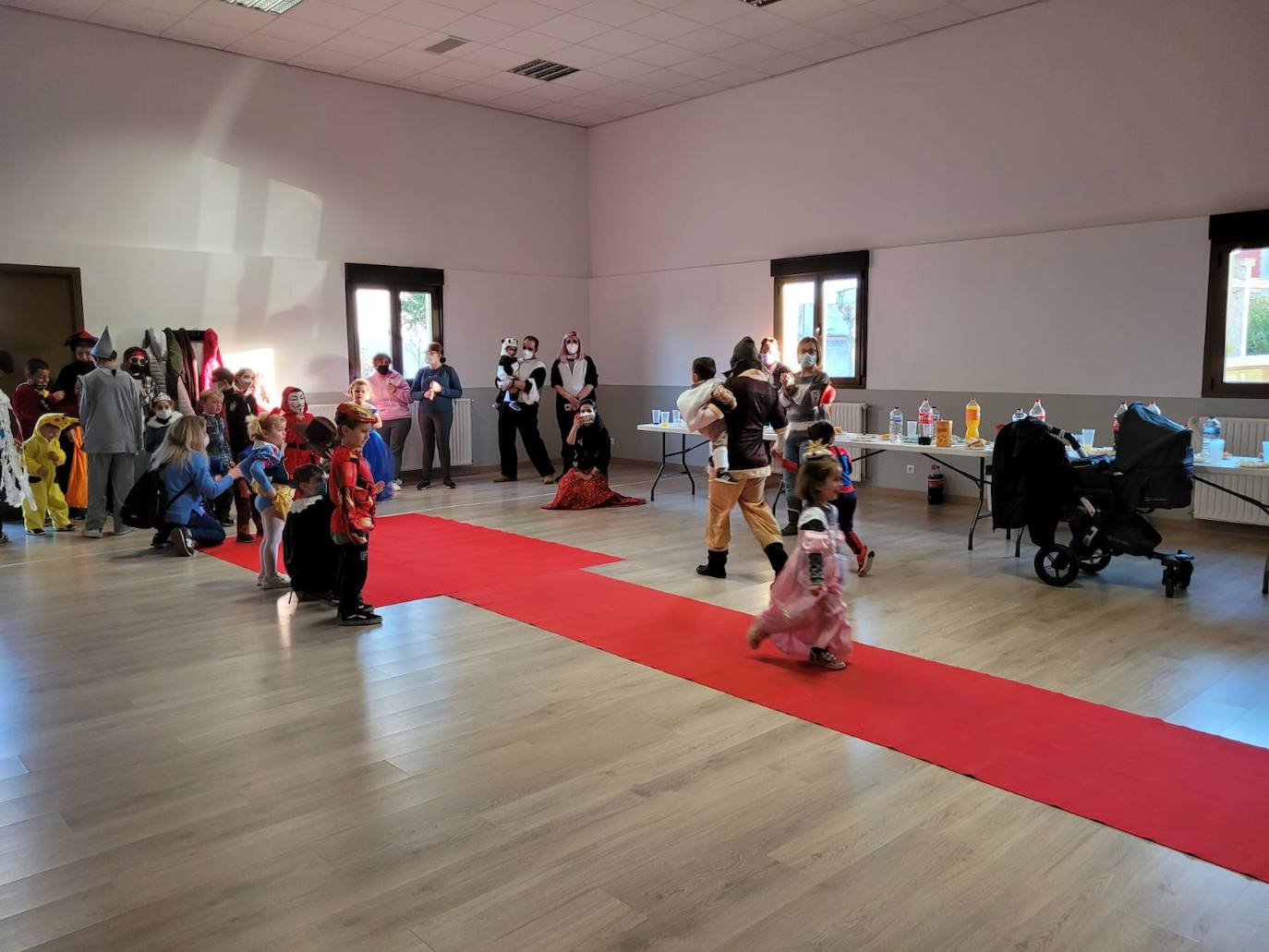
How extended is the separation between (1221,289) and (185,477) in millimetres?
7920

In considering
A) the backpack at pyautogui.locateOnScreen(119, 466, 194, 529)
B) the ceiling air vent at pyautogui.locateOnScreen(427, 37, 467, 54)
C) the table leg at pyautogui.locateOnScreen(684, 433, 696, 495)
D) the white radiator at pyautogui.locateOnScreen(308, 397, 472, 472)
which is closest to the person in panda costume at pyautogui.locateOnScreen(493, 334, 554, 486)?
the white radiator at pyautogui.locateOnScreen(308, 397, 472, 472)

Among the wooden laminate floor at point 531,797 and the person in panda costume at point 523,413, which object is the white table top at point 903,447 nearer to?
the wooden laminate floor at point 531,797

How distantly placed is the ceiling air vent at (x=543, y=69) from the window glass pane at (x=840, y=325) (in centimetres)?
357

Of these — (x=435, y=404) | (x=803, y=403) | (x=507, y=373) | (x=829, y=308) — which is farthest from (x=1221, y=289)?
(x=435, y=404)

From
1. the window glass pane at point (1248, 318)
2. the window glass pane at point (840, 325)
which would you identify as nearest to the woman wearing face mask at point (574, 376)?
the window glass pane at point (840, 325)

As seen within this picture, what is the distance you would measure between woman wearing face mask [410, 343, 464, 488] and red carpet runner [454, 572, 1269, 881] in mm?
5607

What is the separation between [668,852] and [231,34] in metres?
8.97

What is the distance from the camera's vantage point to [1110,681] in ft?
13.5

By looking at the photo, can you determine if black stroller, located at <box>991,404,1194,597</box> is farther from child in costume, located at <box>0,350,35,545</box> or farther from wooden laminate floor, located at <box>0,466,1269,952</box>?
child in costume, located at <box>0,350,35,545</box>

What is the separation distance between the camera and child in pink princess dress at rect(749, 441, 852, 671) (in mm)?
4094

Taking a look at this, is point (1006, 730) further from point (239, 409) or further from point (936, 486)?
point (239, 409)

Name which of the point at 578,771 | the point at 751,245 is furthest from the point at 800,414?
the point at 578,771

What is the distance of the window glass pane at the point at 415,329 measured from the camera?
1103 centimetres

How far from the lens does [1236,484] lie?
7.36m
